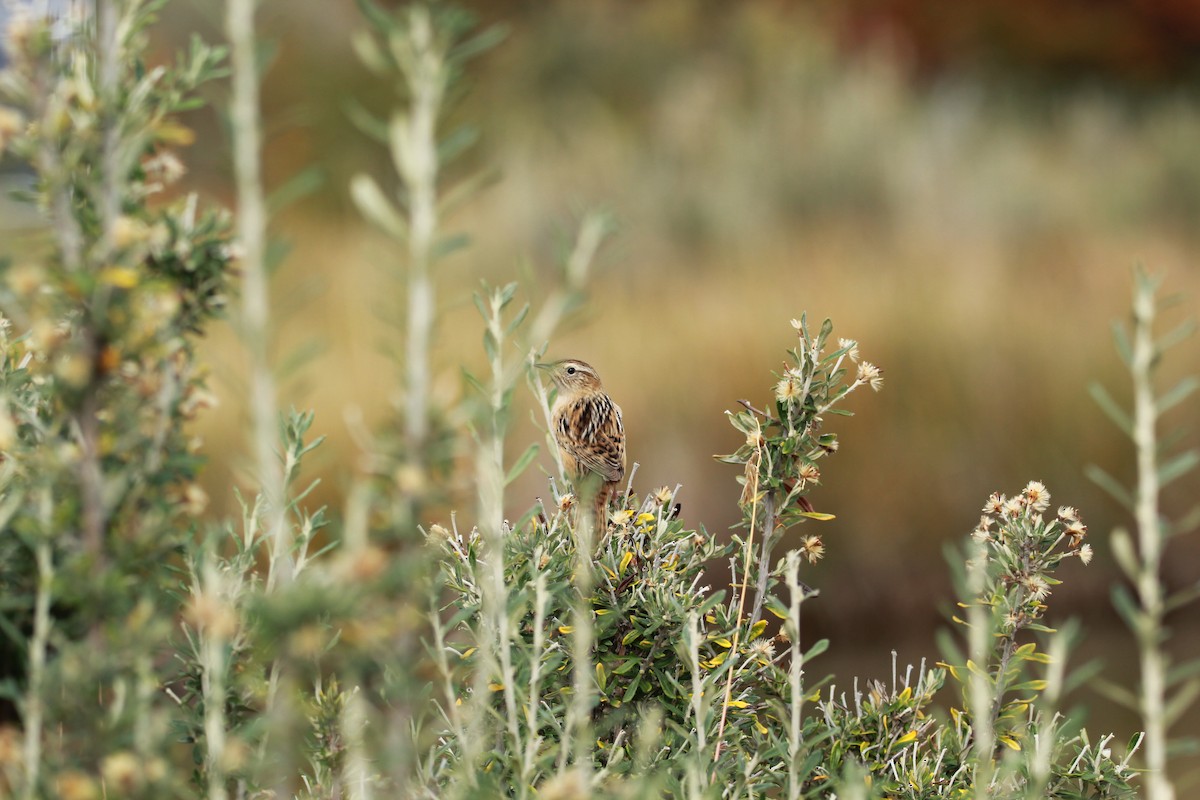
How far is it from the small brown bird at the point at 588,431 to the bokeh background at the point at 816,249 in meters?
0.33

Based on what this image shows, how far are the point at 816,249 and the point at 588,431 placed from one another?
483 centimetres

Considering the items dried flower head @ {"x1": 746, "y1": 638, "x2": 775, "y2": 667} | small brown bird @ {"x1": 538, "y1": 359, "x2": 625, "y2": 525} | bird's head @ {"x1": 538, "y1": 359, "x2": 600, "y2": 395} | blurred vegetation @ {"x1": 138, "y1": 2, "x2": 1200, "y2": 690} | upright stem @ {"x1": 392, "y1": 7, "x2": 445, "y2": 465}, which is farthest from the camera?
blurred vegetation @ {"x1": 138, "y1": 2, "x2": 1200, "y2": 690}

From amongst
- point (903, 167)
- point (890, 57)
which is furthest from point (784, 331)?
point (890, 57)

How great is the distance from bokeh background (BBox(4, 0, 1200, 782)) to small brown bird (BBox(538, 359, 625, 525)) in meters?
0.33

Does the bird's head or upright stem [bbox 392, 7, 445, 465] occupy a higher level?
the bird's head

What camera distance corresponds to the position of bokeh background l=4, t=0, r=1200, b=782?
5066mm

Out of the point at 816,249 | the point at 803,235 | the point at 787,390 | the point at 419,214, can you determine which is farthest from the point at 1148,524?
the point at 803,235

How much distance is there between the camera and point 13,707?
0.84 meters

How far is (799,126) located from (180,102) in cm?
841

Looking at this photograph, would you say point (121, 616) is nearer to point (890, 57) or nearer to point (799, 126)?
point (799, 126)

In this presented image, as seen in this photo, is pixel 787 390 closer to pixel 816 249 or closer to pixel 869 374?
pixel 869 374

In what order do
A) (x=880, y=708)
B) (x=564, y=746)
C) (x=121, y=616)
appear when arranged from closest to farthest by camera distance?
(x=121, y=616)
(x=564, y=746)
(x=880, y=708)

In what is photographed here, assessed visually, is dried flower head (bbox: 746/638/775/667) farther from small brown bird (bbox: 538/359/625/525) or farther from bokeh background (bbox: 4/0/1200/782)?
small brown bird (bbox: 538/359/625/525)

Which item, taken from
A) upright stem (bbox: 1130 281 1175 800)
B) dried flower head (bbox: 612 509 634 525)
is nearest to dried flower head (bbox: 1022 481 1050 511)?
dried flower head (bbox: 612 509 634 525)
